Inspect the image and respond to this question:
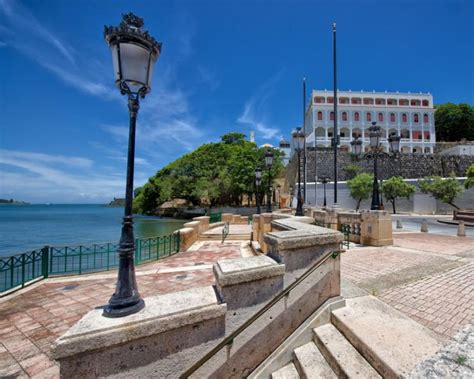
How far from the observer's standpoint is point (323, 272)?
3.10m

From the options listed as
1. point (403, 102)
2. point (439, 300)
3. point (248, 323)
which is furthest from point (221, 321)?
point (403, 102)

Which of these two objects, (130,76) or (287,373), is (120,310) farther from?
(130,76)

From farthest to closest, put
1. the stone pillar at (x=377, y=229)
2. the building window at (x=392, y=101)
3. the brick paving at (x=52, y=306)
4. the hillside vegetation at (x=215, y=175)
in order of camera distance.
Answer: the building window at (x=392, y=101), the hillside vegetation at (x=215, y=175), the stone pillar at (x=377, y=229), the brick paving at (x=52, y=306)

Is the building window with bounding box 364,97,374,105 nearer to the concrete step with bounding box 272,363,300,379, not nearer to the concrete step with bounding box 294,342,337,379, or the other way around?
the concrete step with bounding box 294,342,337,379

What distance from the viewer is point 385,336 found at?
245 centimetres

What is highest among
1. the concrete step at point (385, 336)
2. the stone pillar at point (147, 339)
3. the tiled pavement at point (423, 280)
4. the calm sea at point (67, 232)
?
the stone pillar at point (147, 339)

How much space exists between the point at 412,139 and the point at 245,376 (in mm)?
64172

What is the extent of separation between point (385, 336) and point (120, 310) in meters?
2.83

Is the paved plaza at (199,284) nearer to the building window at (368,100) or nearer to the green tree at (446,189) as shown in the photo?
the green tree at (446,189)

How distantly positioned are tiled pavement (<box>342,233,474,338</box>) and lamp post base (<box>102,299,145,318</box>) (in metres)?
3.48

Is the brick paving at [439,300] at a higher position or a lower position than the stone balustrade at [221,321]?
lower

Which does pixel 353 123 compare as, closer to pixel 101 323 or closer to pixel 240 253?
pixel 240 253

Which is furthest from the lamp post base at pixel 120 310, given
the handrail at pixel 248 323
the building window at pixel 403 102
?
the building window at pixel 403 102

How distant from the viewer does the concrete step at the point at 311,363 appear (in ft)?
7.62
